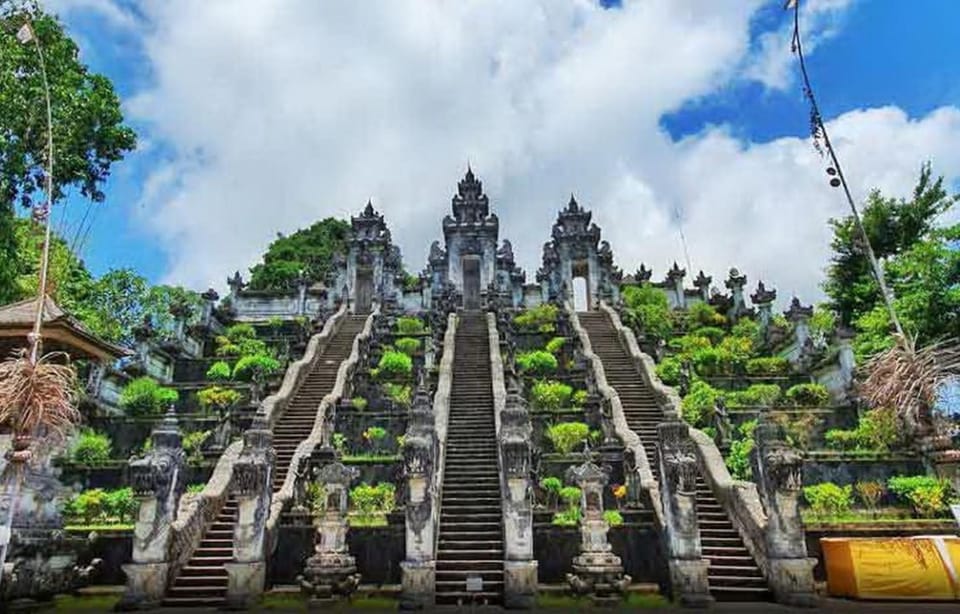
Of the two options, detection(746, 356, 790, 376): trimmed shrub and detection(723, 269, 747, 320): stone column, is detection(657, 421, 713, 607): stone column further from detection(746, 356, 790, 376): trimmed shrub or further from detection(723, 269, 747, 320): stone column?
detection(723, 269, 747, 320): stone column

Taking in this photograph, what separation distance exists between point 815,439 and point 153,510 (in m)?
14.9

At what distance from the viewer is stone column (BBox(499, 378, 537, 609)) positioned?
9695mm

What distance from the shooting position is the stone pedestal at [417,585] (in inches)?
376

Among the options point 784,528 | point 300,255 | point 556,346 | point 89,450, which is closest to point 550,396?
point 556,346

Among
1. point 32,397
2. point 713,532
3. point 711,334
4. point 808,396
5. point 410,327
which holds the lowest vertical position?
point 713,532

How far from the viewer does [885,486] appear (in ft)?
42.9

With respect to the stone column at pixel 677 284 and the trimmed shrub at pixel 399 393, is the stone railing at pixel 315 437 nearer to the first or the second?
the trimmed shrub at pixel 399 393

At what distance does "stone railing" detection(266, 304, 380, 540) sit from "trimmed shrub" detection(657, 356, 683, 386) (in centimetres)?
932

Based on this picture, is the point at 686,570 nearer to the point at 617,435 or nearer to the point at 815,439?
the point at 617,435

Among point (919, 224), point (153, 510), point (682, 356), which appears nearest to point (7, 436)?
point (153, 510)

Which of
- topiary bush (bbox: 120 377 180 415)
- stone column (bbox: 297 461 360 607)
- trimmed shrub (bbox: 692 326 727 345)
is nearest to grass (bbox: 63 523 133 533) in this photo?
stone column (bbox: 297 461 360 607)

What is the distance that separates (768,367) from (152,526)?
709 inches

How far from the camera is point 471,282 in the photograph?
33.9 meters

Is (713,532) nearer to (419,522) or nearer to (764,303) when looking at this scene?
(419,522)
